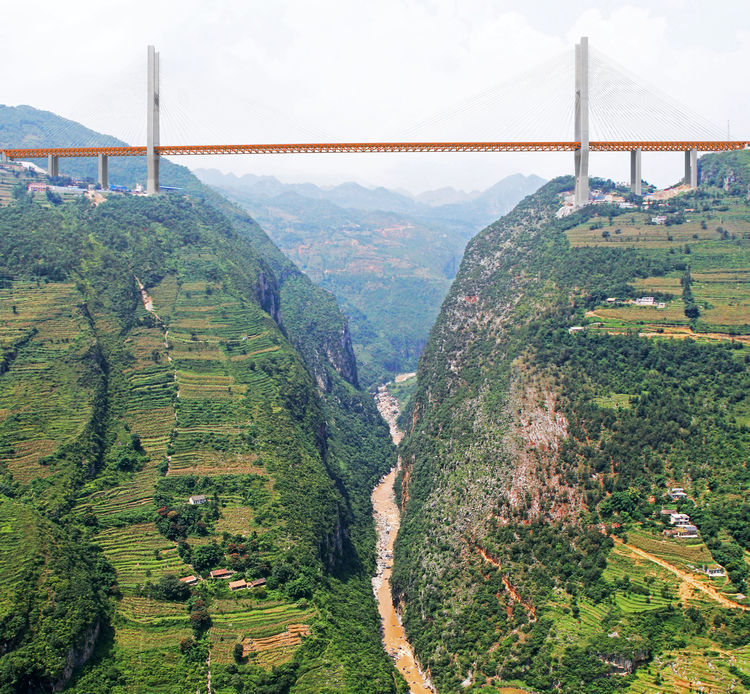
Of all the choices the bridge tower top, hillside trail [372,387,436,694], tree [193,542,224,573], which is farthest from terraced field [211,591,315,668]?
the bridge tower top

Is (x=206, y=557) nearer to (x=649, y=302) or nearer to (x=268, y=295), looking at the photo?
(x=649, y=302)

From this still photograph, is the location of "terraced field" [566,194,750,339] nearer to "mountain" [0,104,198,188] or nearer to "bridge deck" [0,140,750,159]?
"bridge deck" [0,140,750,159]

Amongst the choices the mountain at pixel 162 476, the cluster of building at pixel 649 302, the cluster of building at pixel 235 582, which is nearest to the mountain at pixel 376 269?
the mountain at pixel 162 476

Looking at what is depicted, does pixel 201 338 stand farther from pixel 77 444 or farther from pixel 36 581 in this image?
pixel 36 581

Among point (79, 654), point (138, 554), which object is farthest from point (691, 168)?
point (79, 654)

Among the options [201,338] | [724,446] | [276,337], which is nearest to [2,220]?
[201,338]

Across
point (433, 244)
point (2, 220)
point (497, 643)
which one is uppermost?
point (433, 244)

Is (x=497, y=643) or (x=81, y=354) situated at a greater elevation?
(x=81, y=354)
